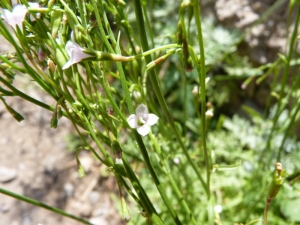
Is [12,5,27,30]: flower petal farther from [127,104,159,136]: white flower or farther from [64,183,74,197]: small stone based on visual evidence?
[64,183,74,197]: small stone

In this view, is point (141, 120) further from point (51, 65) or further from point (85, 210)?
point (85, 210)

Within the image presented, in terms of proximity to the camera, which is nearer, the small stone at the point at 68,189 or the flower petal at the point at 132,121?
the flower petal at the point at 132,121

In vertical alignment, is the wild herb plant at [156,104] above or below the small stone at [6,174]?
below

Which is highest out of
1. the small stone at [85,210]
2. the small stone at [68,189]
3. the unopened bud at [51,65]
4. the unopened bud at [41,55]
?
the small stone at [68,189]

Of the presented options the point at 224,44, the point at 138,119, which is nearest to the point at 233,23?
the point at 224,44

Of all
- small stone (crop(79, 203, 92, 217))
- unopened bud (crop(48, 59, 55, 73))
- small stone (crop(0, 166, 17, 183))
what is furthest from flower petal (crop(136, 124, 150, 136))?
small stone (crop(0, 166, 17, 183))

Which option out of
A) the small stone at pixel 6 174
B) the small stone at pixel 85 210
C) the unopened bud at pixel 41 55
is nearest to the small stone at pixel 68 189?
the small stone at pixel 85 210

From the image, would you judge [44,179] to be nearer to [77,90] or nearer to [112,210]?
[112,210]

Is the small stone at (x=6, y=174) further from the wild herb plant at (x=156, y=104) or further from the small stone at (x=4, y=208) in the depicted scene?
the wild herb plant at (x=156, y=104)
